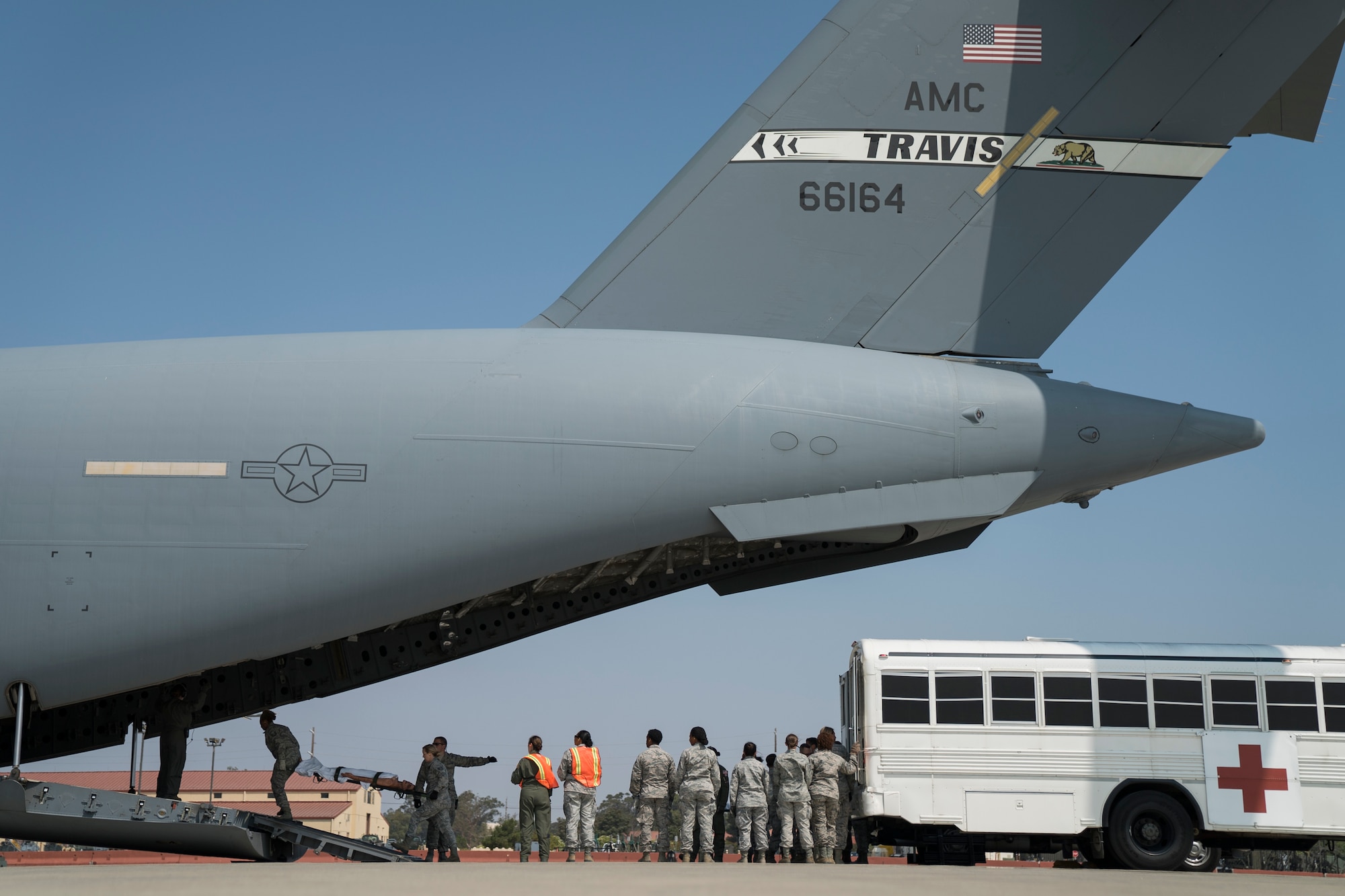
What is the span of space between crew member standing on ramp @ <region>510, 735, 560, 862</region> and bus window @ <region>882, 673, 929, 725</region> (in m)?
3.16

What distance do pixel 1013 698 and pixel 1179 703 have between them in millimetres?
1494

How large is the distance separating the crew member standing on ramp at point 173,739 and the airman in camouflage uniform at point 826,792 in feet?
17.7

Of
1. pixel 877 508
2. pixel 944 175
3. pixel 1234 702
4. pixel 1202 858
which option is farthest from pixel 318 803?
pixel 944 175

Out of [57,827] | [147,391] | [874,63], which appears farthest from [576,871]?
[874,63]

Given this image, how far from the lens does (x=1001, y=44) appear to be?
380 inches

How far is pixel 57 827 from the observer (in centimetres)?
827

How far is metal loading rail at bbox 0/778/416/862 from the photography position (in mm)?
8117

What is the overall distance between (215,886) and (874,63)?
7680 millimetres

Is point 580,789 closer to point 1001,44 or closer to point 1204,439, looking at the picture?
point 1204,439

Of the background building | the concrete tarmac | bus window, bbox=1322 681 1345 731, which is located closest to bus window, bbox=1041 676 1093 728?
bus window, bbox=1322 681 1345 731

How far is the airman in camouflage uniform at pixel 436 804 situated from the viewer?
10.3m

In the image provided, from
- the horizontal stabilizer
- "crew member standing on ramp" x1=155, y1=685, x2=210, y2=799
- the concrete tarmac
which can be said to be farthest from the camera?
"crew member standing on ramp" x1=155, y1=685, x2=210, y2=799

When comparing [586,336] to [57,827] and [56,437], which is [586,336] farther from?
[57,827]

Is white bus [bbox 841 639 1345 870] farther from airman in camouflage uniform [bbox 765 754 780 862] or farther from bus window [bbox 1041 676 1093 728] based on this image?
airman in camouflage uniform [bbox 765 754 780 862]
